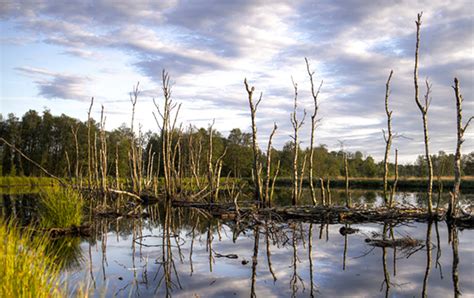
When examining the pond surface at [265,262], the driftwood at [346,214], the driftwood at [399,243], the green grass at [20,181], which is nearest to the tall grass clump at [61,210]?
the pond surface at [265,262]

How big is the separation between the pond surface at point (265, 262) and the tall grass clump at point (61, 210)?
0.89m

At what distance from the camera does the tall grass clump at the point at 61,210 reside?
12.3 m

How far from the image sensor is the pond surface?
286 inches

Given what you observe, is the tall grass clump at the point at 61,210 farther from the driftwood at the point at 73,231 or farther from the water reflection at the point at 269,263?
the water reflection at the point at 269,263

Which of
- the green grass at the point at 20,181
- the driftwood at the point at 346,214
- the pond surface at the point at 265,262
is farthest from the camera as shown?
the green grass at the point at 20,181

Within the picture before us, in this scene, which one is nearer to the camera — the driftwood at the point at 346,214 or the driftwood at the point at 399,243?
the driftwood at the point at 399,243

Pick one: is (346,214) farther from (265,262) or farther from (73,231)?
(73,231)

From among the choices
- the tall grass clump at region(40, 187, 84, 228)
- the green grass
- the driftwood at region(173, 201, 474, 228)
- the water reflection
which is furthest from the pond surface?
the green grass

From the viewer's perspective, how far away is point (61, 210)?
12414 mm

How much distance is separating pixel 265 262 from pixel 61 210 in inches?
250

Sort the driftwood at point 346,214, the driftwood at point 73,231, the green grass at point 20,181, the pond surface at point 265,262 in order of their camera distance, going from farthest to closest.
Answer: the green grass at point 20,181
the driftwood at point 346,214
the driftwood at point 73,231
the pond surface at point 265,262

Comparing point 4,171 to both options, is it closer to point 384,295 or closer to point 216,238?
point 216,238

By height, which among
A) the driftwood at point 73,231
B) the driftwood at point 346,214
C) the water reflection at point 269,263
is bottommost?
the water reflection at point 269,263

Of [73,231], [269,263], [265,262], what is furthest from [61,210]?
[269,263]
